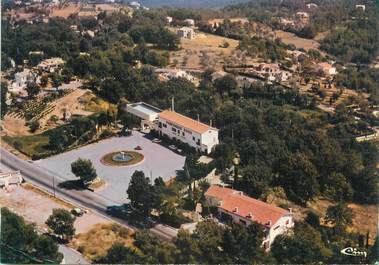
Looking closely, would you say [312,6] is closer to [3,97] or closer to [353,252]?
[3,97]

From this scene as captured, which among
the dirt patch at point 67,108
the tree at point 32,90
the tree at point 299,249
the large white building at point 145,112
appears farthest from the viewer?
the tree at point 32,90

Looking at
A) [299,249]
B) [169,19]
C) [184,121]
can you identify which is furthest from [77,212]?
[169,19]

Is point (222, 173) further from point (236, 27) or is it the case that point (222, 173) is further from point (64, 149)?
point (236, 27)

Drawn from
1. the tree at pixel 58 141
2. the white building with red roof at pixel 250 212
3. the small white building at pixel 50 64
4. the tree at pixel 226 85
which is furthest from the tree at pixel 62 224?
the small white building at pixel 50 64

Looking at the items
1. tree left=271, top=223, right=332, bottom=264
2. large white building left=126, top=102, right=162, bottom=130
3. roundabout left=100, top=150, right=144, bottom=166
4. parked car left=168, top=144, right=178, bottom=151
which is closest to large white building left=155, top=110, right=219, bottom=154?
parked car left=168, top=144, right=178, bottom=151

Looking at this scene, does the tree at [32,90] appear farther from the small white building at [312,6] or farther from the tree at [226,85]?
the small white building at [312,6]

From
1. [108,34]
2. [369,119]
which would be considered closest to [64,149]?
[369,119]
